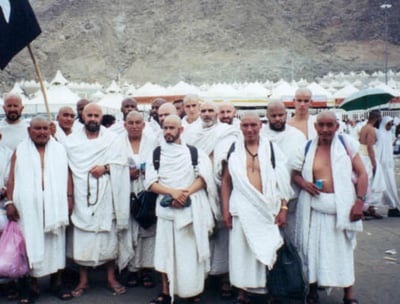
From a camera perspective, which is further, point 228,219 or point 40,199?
point 40,199

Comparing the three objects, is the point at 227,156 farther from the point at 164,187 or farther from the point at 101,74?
the point at 101,74

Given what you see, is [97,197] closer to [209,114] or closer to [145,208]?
[145,208]

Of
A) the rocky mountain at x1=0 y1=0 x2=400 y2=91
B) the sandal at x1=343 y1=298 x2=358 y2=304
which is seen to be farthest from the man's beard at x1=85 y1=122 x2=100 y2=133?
the rocky mountain at x1=0 y1=0 x2=400 y2=91

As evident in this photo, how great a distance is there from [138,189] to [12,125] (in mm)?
1549

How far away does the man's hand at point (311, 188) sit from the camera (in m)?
4.65

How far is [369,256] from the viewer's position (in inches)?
250

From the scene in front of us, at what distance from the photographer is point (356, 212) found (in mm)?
4500

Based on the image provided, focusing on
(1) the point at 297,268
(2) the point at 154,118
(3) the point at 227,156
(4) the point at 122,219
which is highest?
(2) the point at 154,118

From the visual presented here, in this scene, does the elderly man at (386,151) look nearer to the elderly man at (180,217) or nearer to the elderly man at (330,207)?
the elderly man at (330,207)

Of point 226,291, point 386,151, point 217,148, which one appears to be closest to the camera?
point 226,291

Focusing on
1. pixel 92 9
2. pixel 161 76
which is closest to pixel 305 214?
pixel 161 76

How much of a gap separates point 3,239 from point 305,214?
A: 2918mm

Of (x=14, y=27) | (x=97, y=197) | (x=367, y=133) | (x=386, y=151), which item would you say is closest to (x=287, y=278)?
(x=97, y=197)

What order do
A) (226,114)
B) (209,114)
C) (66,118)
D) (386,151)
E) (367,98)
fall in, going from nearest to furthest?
(209,114), (226,114), (66,118), (386,151), (367,98)
